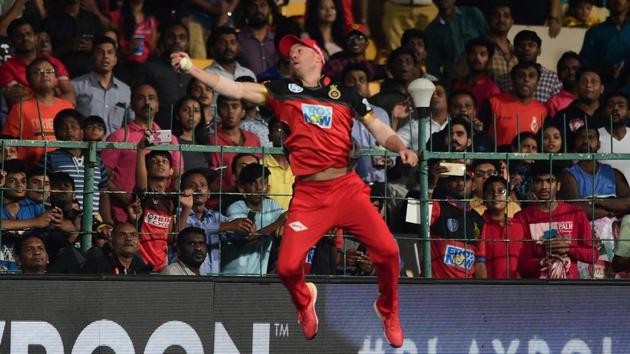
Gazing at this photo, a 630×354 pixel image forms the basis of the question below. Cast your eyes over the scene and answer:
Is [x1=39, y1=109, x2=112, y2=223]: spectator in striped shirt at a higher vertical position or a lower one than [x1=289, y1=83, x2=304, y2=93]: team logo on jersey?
lower

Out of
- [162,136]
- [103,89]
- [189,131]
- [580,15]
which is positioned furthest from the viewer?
[580,15]

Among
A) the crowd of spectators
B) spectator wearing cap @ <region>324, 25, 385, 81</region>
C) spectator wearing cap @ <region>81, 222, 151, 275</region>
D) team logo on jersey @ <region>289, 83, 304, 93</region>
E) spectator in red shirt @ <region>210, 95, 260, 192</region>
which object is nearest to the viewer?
team logo on jersey @ <region>289, 83, 304, 93</region>

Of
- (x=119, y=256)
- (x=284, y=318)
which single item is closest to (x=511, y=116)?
(x=284, y=318)

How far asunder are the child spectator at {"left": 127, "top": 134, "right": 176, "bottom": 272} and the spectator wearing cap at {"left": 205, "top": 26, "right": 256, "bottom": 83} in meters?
3.13

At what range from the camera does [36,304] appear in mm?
12062

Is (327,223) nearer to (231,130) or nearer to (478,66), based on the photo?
(231,130)

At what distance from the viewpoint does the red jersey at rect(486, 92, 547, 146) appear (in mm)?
15266

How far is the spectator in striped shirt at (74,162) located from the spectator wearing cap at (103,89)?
1.26 metres

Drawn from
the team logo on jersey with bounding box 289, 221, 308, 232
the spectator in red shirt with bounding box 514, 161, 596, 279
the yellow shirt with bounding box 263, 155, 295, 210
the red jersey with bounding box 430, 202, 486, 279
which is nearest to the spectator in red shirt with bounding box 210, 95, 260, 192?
the yellow shirt with bounding box 263, 155, 295, 210

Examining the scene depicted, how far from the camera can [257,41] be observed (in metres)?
16.4

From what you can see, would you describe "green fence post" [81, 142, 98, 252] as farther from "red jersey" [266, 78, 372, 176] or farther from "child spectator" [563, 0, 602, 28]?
"child spectator" [563, 0, 602, 28]

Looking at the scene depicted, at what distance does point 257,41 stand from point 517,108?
2.83 m

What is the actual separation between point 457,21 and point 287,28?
6.87 feet

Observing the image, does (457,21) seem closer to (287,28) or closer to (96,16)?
(287,28)
